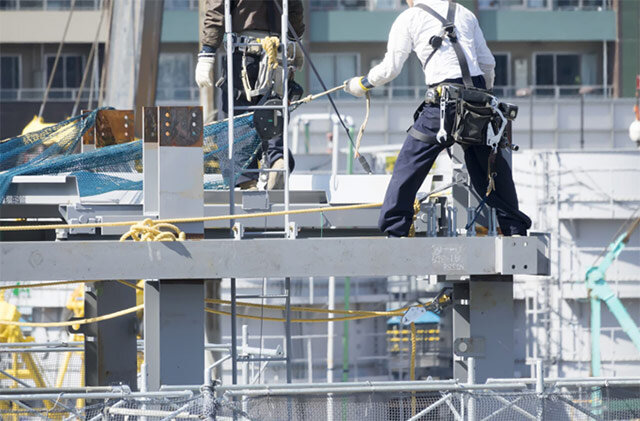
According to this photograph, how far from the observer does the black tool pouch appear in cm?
786

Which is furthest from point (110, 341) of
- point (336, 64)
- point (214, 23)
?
point (336, 64)

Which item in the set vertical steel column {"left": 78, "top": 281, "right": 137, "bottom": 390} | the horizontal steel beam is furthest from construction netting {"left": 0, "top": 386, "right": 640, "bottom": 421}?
vertical steel column {"left": 78, "top": 281, "right": 137, "bottom": 390}

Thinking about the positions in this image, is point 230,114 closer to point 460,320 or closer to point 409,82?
point 460,320

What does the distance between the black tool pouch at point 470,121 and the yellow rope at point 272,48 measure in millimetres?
1899

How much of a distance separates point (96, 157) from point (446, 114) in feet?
10.8

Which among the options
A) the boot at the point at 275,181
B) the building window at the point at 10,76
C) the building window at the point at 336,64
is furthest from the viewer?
the building window at the point at 10,76

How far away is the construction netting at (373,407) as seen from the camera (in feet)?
24.2

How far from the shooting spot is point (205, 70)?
31.7 ft

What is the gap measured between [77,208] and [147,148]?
3.30ft

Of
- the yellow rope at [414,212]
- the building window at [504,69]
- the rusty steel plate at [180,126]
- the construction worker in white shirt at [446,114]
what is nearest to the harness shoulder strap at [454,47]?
the construction worker in white shirt at [446,114]

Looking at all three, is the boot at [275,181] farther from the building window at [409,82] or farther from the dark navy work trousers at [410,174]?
the building window at [409,82]

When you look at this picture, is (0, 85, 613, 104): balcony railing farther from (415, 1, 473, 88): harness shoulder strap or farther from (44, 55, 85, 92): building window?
(415, 1, 473, 88): harness shoulder strap

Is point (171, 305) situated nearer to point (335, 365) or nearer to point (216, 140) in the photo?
point (216, 140)

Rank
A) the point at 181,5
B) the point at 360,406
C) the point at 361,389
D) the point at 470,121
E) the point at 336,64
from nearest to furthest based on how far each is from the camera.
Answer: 1. the point at 361,389
2. the point at 360,406
3. the point at 470,121
4. the point at 181,5
5. the point at 336,64
